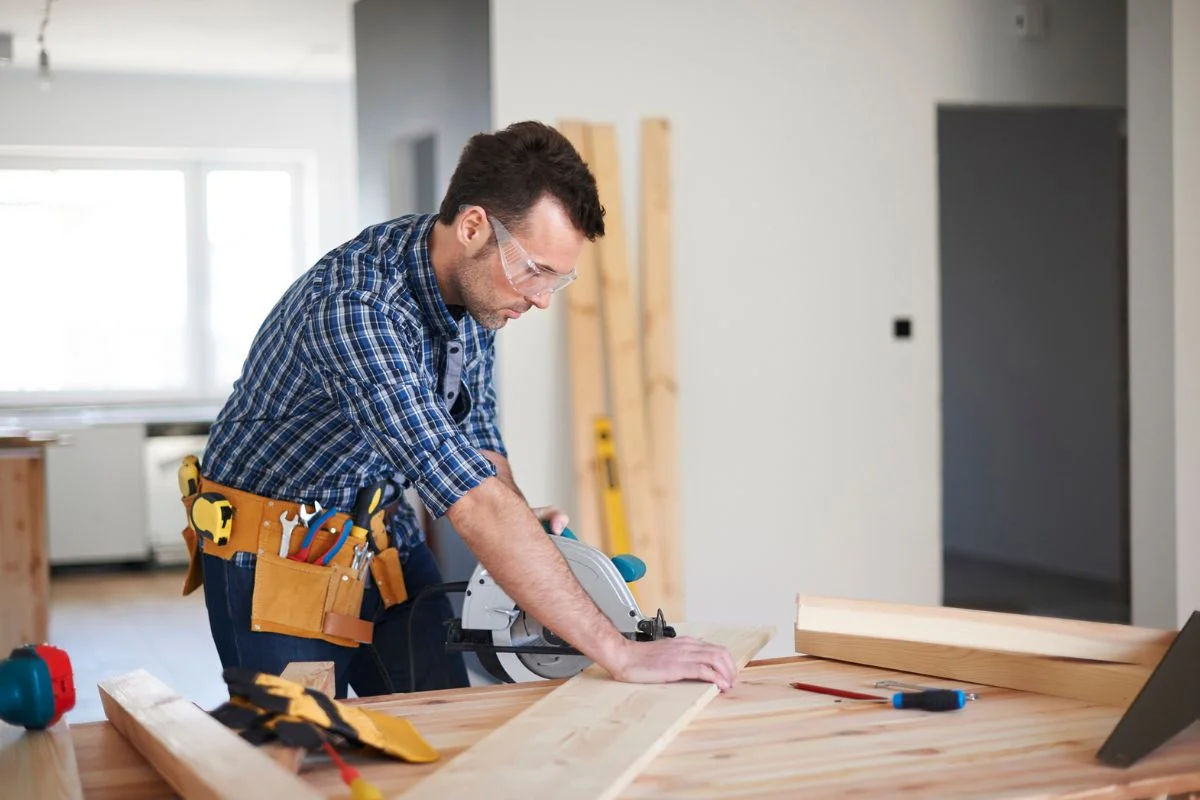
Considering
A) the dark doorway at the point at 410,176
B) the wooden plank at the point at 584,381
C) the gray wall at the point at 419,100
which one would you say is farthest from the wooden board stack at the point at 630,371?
the dark doorway at the point at 410,176

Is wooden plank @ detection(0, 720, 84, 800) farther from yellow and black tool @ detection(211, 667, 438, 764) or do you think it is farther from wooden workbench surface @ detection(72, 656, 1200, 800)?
yellow and black tool @ detection(211, 667, 438, 764)

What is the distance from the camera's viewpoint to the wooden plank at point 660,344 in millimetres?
4625

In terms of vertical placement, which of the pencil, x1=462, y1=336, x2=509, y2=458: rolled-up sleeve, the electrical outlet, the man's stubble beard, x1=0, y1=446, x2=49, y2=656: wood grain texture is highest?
the electrical outlet

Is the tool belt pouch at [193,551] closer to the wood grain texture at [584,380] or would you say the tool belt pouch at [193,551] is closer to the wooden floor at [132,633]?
the wooden floor at [132,633]

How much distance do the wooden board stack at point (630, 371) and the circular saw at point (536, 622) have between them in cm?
246

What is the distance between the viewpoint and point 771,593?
15.9ft

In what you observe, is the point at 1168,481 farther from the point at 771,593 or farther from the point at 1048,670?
the point at 1048,670

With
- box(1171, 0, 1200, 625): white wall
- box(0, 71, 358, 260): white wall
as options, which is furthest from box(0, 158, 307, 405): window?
box(1171, 0, 1200, 625): white wall

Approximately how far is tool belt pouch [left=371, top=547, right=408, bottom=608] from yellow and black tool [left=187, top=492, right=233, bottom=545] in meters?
0.26

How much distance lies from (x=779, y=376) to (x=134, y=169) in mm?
4983

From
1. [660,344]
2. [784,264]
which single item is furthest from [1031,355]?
[660,344]

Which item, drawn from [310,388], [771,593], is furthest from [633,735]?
[771,593]

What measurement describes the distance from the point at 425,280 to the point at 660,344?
8.56 feet

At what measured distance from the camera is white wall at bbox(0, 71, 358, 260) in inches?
308
